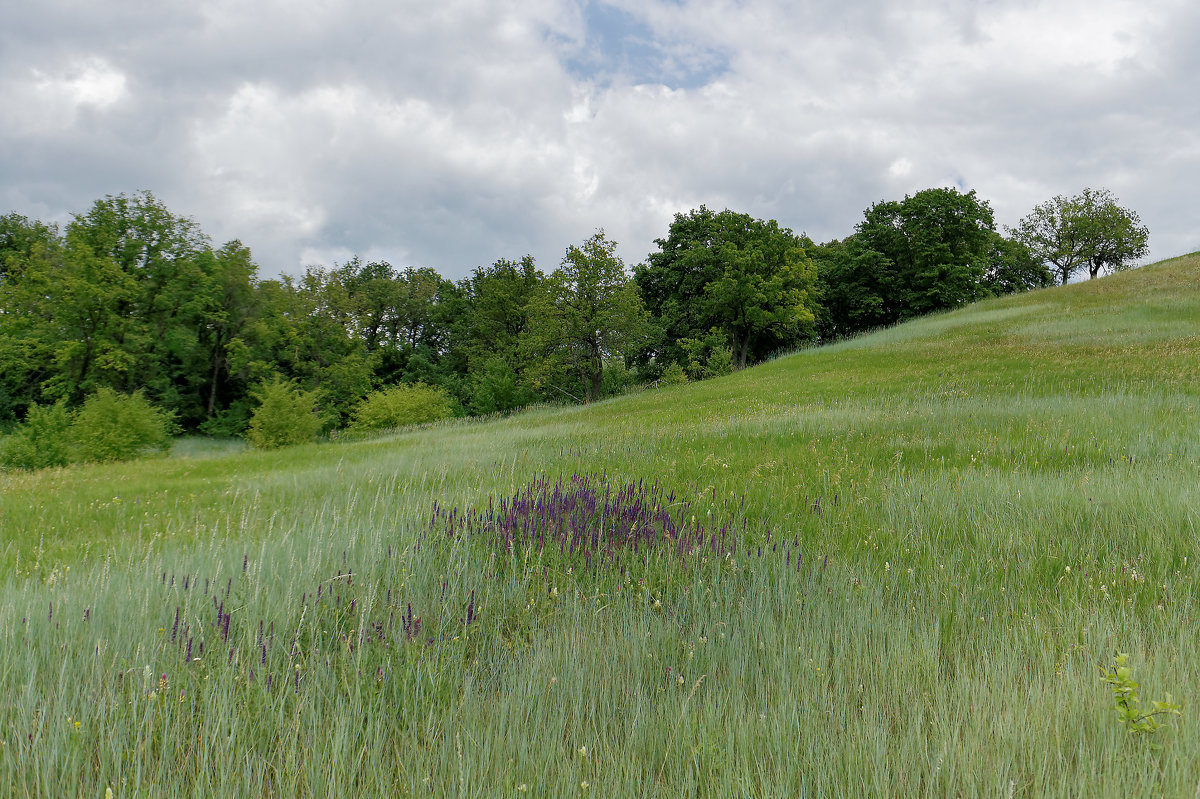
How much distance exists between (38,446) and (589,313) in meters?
26.5

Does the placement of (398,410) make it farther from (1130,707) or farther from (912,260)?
(912,260)

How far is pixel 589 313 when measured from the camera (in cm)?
3575

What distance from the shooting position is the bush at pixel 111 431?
19.6 m

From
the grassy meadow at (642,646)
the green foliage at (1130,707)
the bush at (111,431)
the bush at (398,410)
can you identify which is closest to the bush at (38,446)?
the bush at (111,431)

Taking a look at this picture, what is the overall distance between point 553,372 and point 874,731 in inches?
1365

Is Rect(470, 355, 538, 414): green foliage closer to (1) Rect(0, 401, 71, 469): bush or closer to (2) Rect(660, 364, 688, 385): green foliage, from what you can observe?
(2) Rect(660, 364, 688, 385): green foliage

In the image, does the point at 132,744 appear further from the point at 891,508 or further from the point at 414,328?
the point at 414,328

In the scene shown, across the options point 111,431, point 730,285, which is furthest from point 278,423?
point 730,285

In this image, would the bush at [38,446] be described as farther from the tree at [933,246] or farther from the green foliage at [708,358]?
the tree at [933,246]

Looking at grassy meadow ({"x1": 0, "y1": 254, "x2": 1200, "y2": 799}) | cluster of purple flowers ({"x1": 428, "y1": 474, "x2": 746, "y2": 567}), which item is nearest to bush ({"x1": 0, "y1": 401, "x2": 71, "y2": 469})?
grassy meadow ({"x1": 0, "y1": 254, "x2": 1200, "y2": 799})

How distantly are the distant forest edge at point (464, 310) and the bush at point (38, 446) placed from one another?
8.77 m

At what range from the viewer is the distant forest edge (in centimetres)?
3672

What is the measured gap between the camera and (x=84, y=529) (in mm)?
5770

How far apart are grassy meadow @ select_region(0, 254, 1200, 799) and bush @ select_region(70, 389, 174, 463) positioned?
64.4 feet
